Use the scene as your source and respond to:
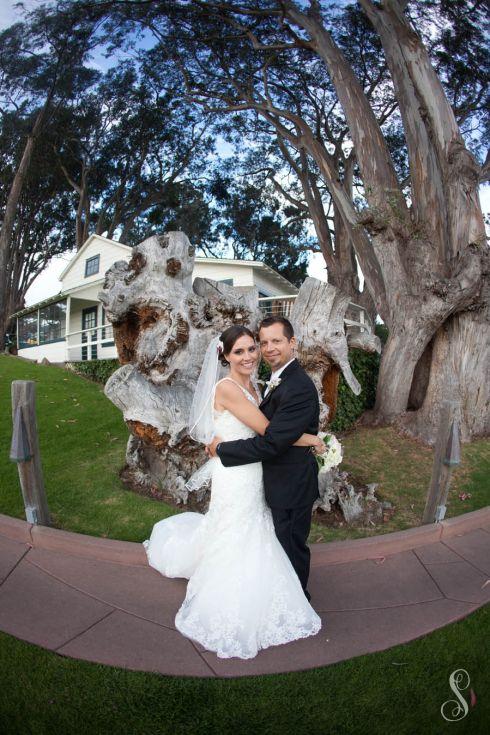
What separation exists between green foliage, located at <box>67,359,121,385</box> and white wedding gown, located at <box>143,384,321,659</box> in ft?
36.1

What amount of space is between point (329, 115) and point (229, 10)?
21.0 ft

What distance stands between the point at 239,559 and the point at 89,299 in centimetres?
2053

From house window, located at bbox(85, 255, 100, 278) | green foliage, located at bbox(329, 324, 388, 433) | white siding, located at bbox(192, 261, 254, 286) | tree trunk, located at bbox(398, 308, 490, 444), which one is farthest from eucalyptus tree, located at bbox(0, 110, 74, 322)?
tree trunk, located at bbox(398, 308, 490, 444)

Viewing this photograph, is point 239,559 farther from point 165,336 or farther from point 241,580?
point 165,336

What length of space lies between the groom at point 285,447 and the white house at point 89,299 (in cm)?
1584

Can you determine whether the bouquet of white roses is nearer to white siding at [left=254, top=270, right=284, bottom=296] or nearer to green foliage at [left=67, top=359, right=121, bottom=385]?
green foliage at [left=67, top=359, right=121, bottom=385]

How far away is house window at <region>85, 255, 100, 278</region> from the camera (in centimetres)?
2175

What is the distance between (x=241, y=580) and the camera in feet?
11.4

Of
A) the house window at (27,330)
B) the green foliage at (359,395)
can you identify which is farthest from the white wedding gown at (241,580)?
the house window at (27,330)

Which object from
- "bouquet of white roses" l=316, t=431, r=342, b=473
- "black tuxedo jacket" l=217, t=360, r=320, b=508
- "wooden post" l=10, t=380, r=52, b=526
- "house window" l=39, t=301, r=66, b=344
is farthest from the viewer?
"house window" l=39, t=301, r=66, b=344

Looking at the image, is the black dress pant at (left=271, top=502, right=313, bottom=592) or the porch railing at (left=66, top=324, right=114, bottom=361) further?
the porch railing at (left=66, top=324, right=114, bottom=361)

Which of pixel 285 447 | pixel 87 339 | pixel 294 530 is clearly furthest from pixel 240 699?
pixel 87 339

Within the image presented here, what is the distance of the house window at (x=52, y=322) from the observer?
2391 centimetres

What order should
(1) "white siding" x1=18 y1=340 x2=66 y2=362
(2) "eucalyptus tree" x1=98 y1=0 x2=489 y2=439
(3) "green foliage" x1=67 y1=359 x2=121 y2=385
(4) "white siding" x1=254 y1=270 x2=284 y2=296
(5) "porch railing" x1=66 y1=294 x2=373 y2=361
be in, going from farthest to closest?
(1) "white siding" x1=18 y1=340 x2=66 y2=362
(4) "white siding" x1=254 y1=270 x2=284 y2=296
(5) "porch railing" x1=66 y1=294 x2=373 y2=361
(3) "green foliage" x1=67 y1=359 x2=121 y2=385
(2) "eucalyptus tree" x1=98 y1=0 x2=489 y2=439
